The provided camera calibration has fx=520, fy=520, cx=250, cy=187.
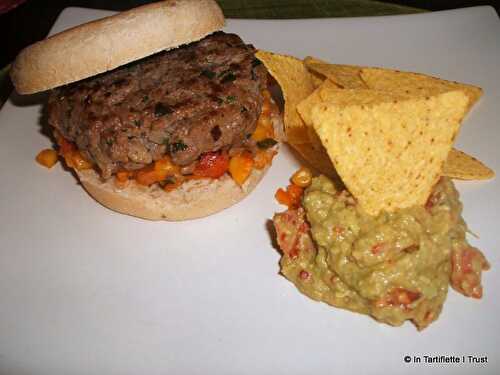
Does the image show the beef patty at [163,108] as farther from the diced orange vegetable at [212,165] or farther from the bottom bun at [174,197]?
the bottom bun at [174,197]

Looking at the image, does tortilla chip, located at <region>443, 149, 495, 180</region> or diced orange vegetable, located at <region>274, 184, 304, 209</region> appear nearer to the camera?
tortilla chip, located at <region>443, 149, 495, 180</region>

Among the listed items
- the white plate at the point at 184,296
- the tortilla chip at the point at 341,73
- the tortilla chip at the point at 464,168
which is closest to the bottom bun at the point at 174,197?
the white plate at the point at 184,296

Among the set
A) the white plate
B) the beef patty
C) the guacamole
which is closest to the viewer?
the guacamole

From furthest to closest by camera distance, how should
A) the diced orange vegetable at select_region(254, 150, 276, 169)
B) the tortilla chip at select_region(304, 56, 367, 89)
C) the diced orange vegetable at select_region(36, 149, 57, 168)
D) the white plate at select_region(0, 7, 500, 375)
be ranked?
the diced orange vegetable at select_region(36, 149, 57, 168) → the tortilla chip at select_region(304, 56, 367, 89) → the diced orange vegetable at select_region(254, 150, 276, 169) → the white plate at select_region(0, 7, 500, 375)

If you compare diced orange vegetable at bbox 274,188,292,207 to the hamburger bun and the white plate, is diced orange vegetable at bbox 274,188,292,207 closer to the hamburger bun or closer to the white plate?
the white plate

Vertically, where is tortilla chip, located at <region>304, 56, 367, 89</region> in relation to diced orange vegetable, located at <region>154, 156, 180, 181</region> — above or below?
above

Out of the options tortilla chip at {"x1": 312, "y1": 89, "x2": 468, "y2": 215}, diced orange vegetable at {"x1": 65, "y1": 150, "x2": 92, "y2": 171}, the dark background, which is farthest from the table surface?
tortilla chip at {"x1": 312, "y1": 89, "x2": 468, "y2": 215}

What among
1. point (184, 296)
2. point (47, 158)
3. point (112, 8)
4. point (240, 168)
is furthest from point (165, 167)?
point (112, 8)

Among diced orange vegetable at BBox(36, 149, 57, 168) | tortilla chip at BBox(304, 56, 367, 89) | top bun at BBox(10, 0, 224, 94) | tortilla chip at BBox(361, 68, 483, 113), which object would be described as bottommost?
diced orange vegetable at BBox(36, 149, 57, 168)
